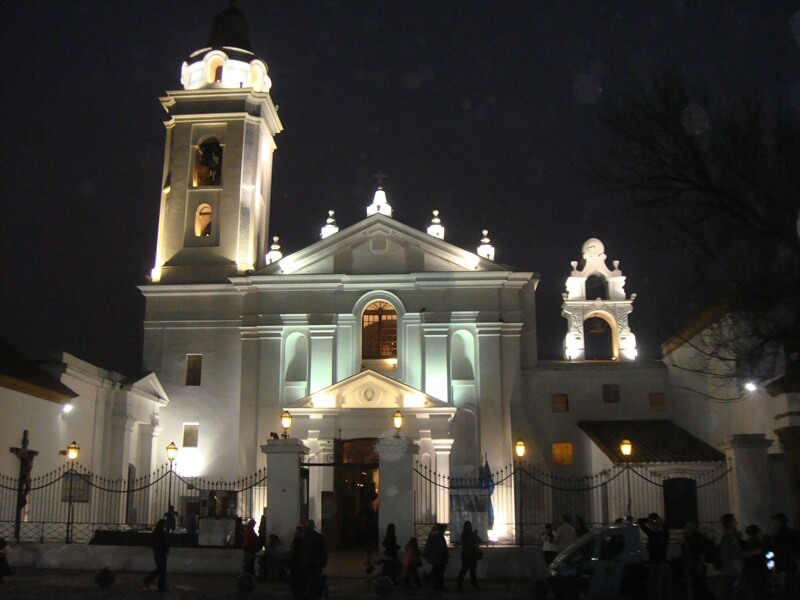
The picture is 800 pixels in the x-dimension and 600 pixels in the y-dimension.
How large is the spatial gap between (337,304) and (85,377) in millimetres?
9835

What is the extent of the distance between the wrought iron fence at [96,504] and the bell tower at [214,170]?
30.4ft

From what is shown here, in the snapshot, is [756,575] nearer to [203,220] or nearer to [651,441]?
[651,441]

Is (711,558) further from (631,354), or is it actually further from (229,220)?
(229,220)

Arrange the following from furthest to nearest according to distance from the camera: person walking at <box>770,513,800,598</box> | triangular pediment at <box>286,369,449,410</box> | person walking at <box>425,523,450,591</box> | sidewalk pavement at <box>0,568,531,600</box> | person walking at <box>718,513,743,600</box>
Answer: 1. triangular pediment at <box>286,369,449,410</box>
2. person walking at <box>425,523,450,591</box>
3. sidewalk pavement at <box>0,568,531,600</box>
4. person walking at <box>718,513,743,600</box>
5. person walking at <box>770,513,800,598</box>

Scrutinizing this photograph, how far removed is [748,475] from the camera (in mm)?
20047

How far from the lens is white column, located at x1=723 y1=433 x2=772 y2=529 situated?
19859mm

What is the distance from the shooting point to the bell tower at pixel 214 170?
1475 inches

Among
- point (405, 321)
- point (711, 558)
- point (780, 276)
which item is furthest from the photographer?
point (405, 321)

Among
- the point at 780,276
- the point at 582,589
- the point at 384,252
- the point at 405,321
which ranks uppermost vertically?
the point at 384,252

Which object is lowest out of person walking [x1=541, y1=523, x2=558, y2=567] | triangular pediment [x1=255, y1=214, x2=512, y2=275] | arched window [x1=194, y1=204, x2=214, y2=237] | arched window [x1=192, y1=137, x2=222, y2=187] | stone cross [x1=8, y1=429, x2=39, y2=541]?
person walking [x1=541, y1=523, x2=558, y2=567]

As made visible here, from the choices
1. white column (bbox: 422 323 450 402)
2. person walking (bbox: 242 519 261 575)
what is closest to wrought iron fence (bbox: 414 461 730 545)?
white column (bbox: 422 323 450 402)

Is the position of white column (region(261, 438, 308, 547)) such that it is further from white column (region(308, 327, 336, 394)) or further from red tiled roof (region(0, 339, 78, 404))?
white column (region(308, 327, 336, 394))

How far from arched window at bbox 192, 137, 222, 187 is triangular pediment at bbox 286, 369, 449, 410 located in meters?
11.5

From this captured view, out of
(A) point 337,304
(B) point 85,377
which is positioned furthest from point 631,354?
(B) point 85,377
